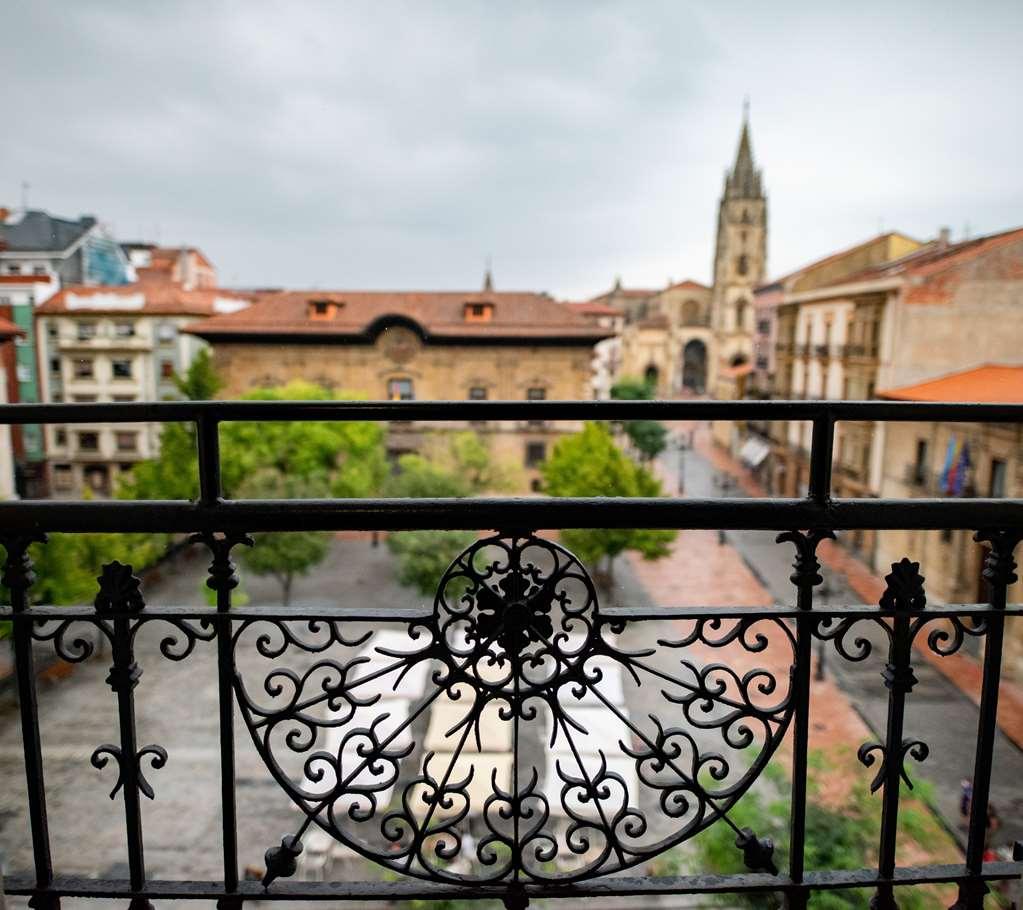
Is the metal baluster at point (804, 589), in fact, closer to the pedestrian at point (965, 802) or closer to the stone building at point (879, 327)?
the pedestrian at point (965, 802)

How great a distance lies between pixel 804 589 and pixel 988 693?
51 centimetres

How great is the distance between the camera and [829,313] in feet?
75.2

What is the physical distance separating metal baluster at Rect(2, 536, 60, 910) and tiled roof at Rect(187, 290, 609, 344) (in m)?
22.4

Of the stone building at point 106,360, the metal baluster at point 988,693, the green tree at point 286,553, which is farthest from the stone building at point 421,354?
the metal baluster at point 988,693

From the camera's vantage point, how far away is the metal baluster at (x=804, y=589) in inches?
72.1

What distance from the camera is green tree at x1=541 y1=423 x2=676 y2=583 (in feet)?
53.7

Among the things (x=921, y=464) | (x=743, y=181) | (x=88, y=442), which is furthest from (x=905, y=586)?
(x=743, y=181)

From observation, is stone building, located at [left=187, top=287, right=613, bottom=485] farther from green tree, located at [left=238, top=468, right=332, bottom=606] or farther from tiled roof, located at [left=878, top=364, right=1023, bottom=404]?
tiled roof, located at [left=878, top=364, right=1023, bottom=404]

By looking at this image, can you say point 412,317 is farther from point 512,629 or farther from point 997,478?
point 512,629

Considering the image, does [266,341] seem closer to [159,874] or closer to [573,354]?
[573,354]

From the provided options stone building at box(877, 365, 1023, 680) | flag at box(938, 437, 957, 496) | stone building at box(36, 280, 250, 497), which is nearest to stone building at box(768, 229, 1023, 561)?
stone building at box(877, 365, 1023, 680)

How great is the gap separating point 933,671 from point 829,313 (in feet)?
40.9

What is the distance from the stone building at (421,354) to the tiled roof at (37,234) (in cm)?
604

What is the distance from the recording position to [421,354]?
2489cm
